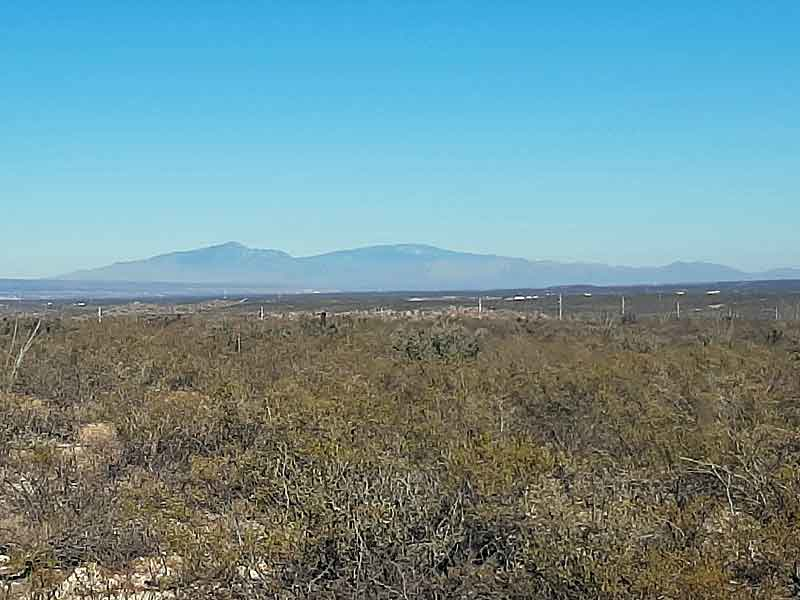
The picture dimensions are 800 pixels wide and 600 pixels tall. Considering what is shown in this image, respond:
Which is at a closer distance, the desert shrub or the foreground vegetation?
the foreground vegetation

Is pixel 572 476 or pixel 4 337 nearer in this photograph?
pixel 572 476

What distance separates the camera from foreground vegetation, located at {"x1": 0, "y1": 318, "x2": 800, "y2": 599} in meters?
9.25

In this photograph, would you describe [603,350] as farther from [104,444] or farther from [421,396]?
[104,444]

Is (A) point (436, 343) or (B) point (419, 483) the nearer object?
(B) point (419, 483)

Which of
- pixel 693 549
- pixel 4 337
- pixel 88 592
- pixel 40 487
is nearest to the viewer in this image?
pixel 693 549

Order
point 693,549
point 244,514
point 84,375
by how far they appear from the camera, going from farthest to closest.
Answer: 1. point 84,375
2. point 244,514
3. point 693,549

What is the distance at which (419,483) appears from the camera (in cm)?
1056

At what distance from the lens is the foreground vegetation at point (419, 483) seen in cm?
925

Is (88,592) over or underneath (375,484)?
underneath

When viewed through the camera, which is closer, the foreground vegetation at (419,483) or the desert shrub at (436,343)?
the foreground vegetation at (419,483)

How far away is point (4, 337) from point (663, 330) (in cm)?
2543

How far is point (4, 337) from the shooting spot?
114 feet

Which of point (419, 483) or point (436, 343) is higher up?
point (436, 343)

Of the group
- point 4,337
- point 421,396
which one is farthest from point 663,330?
point 421,396
